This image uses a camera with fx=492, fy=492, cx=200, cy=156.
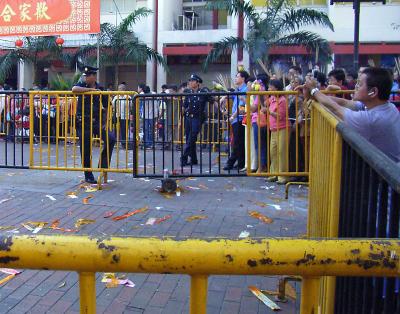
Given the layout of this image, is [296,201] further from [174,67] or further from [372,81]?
[174,67]

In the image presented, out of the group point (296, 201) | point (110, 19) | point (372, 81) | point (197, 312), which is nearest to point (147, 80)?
point (110, 19)

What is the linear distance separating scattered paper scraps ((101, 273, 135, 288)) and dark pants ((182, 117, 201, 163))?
5008 mm

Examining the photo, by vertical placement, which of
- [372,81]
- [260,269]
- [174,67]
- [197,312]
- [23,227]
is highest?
[174,67]

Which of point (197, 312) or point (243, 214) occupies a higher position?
point (197, 312)

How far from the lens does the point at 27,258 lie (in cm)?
148

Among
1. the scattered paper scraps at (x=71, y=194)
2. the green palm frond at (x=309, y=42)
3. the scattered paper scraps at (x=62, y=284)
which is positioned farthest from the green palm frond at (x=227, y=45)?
the scattered paper scraps at (x=62, y=284)

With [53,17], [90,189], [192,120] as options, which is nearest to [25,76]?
[53,17]

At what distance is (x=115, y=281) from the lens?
12.3ft

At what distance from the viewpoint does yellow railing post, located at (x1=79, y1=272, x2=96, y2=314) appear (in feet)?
5.16

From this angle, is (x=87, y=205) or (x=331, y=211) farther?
(x=87, y=205)

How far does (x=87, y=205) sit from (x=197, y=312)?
4589 millimetres

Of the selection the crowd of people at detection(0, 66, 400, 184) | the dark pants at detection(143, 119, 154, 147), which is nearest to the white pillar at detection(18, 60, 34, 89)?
the crowd of people at detection(0, 66, 400, 184)

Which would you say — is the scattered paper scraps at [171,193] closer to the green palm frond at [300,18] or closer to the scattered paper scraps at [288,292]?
the scattered paper scraps at [288,292]

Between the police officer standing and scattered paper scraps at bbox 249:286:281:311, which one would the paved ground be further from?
the police officer standing
